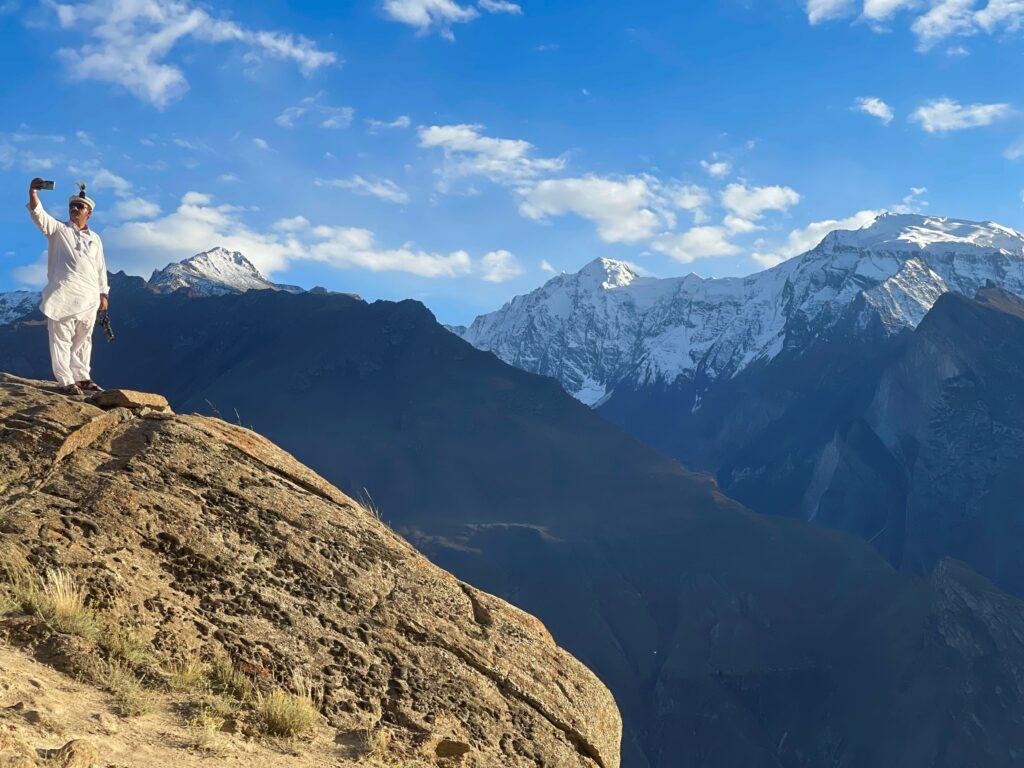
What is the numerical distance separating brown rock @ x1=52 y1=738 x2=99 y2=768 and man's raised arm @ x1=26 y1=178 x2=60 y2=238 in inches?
264

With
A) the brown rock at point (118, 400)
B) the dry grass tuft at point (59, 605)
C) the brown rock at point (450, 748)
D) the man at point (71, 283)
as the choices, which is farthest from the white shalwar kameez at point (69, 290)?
the brown rock at point (450, 748)

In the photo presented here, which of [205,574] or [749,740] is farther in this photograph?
[749,740]

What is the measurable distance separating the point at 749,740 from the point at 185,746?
11356 centimetres

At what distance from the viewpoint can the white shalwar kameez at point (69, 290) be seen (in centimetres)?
1009

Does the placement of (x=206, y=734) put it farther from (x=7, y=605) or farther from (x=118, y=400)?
(x=118, y=400)

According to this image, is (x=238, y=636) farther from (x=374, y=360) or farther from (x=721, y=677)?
(x=374, y=360)

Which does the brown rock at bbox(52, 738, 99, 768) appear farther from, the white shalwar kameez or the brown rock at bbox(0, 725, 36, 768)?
the white shalwar kameez

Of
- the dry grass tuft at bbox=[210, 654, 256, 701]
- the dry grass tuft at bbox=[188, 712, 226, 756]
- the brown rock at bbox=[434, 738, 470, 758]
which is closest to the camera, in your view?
the dry grass tuft at bbox=[188, 712, 226, 756]

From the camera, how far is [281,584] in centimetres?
747

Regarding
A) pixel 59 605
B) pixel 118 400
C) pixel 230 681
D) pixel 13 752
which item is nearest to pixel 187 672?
pixel 230 681

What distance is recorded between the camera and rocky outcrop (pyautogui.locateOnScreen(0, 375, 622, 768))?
662 cm

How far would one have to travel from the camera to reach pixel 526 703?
7715 mm

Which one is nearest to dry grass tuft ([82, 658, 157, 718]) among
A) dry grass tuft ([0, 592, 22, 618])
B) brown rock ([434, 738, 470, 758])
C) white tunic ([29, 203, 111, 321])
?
dry grass tuft ([0, 592, 22, 618])

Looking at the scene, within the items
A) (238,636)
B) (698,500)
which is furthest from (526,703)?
(698,500)
